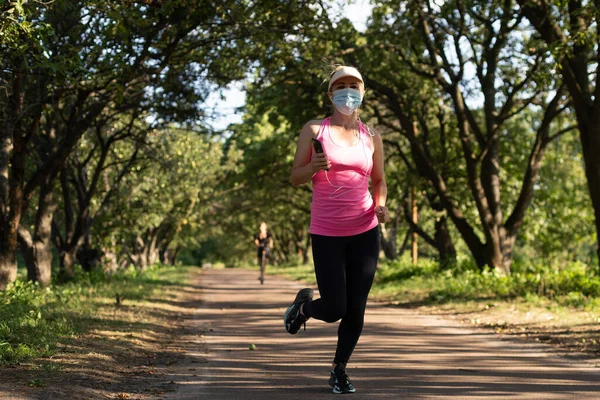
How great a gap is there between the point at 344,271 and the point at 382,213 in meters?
0.46

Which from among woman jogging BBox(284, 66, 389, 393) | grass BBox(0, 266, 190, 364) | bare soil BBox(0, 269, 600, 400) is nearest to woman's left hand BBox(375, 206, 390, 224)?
woman jogging BBox(284, 66, 389, 393)

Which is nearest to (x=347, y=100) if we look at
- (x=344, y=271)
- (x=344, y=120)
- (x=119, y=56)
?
(x=344, y=120)

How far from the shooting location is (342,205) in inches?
229

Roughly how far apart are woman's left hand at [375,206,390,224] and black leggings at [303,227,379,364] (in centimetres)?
14

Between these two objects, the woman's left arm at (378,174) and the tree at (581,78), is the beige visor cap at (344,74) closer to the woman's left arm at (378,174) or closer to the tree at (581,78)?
the woman's left arm at (378,174)

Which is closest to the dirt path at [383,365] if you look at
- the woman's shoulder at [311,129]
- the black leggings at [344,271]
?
the black leggings at [344,271]

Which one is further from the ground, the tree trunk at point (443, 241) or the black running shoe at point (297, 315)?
the tree trunk at point (443, 241)

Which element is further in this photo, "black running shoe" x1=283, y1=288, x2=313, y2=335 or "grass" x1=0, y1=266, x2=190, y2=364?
"grass" x1=0, y1=266, x2=190, y2=364

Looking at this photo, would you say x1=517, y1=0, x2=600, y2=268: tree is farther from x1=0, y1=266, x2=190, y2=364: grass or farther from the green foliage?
x1=0, y1=266, x2=190, y2=364: grass

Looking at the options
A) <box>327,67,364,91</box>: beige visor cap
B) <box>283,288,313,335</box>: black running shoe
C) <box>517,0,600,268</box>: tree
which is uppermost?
<box>517,0,600,268</box>: tree

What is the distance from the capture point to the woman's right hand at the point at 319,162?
18.4 ft

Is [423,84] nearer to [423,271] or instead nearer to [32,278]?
[423,271]

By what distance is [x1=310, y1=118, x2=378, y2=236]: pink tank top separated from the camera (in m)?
5.82

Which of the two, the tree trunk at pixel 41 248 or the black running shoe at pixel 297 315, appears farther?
the tree trunk at pixel 41 248
